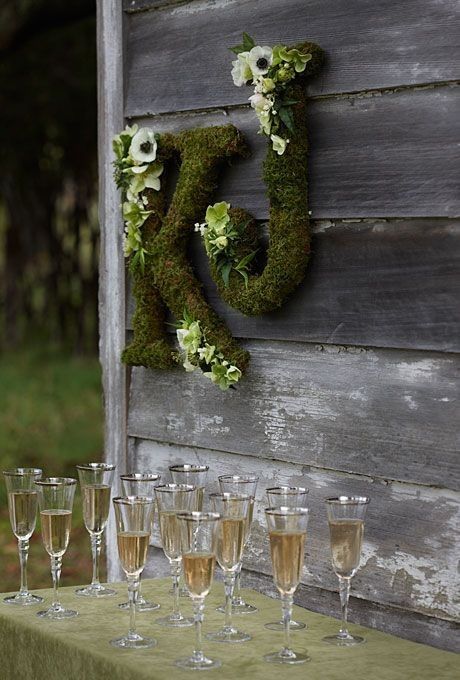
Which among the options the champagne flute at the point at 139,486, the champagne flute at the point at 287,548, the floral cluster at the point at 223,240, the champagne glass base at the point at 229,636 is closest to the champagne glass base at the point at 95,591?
the champagne flute at the point at 139,486

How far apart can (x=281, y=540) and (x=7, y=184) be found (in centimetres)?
1255

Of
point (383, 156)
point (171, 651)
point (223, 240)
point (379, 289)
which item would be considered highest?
point (383, 156)

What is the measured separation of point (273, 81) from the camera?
294cm

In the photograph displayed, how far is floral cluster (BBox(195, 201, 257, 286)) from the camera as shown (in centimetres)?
311

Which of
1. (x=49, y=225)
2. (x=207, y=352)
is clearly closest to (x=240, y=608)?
A: (x=207, y=352)

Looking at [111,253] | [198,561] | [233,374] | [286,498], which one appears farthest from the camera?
[111,253]

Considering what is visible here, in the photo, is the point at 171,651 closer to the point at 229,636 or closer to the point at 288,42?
the point at 229,636

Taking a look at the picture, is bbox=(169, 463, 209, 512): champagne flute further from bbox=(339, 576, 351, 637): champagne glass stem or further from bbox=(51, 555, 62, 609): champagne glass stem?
bbox=(339, 576, 351, 637): champagne glass stem

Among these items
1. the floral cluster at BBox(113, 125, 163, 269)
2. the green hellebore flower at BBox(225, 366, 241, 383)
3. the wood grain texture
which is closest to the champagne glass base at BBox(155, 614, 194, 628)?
the green hellebore flower at BBox(225, 366, 241, 383)

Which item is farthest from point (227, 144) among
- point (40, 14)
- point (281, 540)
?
point (40, 14)

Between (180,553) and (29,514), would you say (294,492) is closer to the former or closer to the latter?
(180,553)

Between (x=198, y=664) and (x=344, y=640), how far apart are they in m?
0.38

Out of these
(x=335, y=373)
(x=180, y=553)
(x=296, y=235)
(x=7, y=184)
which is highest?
(x=7, y=184)

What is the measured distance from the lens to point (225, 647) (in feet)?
8.30
